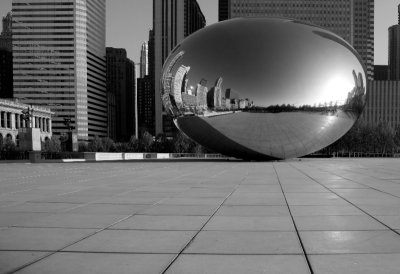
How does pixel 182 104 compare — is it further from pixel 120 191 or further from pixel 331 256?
pixel 331 256

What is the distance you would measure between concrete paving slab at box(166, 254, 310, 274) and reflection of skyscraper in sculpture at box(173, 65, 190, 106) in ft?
87.1

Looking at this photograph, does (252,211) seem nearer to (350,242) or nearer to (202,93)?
(350,242)

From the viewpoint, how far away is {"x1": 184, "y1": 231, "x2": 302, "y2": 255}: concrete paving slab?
5.76 meters

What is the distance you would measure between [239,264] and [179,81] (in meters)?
27.9

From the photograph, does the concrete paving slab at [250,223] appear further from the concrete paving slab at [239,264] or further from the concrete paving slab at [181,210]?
the concrete paving slab at [239,264]

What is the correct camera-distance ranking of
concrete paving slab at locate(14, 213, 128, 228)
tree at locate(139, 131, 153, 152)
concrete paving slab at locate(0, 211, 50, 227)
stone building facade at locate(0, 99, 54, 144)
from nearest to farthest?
1. concrete paving slab at locate(14, 213, 128, 228)
2. concrete paving slab at locate(0, 211, 50, 227)
3. tree at locate(139, 131, 153, 152)
4. stone building facade at locate(0, 99, 54, 144)

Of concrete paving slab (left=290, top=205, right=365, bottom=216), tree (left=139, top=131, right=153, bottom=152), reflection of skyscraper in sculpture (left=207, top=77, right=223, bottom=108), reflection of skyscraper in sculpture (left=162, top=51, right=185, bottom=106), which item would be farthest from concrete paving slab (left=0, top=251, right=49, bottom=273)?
tree (left=139, top=131, right=153, bottom=152)

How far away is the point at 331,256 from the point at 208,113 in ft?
86.3

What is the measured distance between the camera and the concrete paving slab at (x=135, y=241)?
5859 mm

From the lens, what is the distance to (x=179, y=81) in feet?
107

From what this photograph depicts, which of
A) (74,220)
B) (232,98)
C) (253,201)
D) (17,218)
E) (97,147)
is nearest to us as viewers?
(74,220)

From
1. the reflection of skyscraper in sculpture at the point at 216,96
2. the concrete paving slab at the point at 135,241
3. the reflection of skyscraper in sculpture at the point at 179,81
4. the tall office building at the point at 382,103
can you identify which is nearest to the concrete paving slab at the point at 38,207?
the concrete paving slab at the point at 135,241

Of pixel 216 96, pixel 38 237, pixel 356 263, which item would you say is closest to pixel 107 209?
pixel 38 237

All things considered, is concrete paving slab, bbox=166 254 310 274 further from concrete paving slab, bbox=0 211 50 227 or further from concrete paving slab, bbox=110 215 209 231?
concrete paving slab, bbox=0 211 50 227
